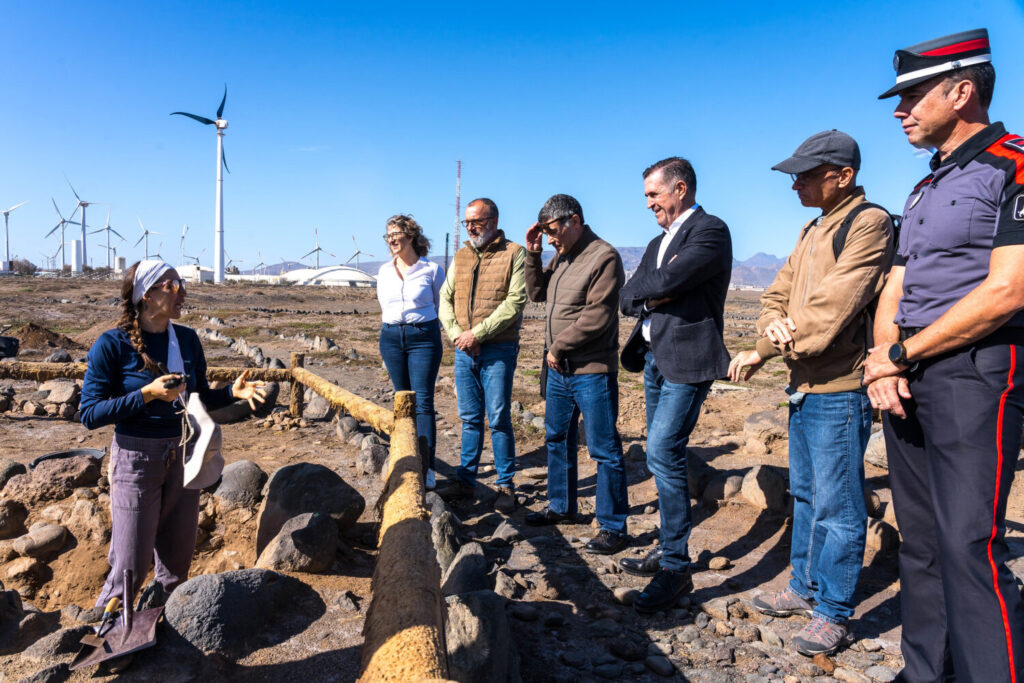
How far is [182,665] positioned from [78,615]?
1196 mm

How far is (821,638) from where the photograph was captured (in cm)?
277

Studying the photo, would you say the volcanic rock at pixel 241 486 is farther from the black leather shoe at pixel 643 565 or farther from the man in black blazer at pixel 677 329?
the man in black blazer at pixel 677 329

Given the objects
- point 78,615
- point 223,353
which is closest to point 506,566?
point 78,615

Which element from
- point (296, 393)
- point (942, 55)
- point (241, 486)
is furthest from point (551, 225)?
point (296, 393)

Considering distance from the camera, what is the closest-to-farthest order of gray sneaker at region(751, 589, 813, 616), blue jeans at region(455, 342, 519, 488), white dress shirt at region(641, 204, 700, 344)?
1. gray sneaker at region(751, 589, 813, 616)
2. white dress shirt at region(641, 204, 700, 344)
3. blue jeans at region(455, 342, 519, 488)

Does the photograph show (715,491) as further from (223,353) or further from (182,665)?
(223,353)

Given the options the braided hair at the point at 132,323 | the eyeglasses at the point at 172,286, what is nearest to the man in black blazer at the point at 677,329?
the eyeglasses at the point at 172,286

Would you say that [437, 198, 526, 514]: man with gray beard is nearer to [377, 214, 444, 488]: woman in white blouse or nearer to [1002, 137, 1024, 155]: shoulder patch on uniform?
[377, 214, 444, 488]: woman in white blouse

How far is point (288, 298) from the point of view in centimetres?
4006

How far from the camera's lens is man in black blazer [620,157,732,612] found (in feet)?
10.8

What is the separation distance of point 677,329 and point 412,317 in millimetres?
2237

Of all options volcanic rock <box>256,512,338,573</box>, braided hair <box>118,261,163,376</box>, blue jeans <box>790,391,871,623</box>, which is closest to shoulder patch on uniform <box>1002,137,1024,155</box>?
blue jeans <box>790,391,871,623</box>

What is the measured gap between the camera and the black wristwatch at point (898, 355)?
2.18m

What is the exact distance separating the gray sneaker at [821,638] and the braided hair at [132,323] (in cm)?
309
